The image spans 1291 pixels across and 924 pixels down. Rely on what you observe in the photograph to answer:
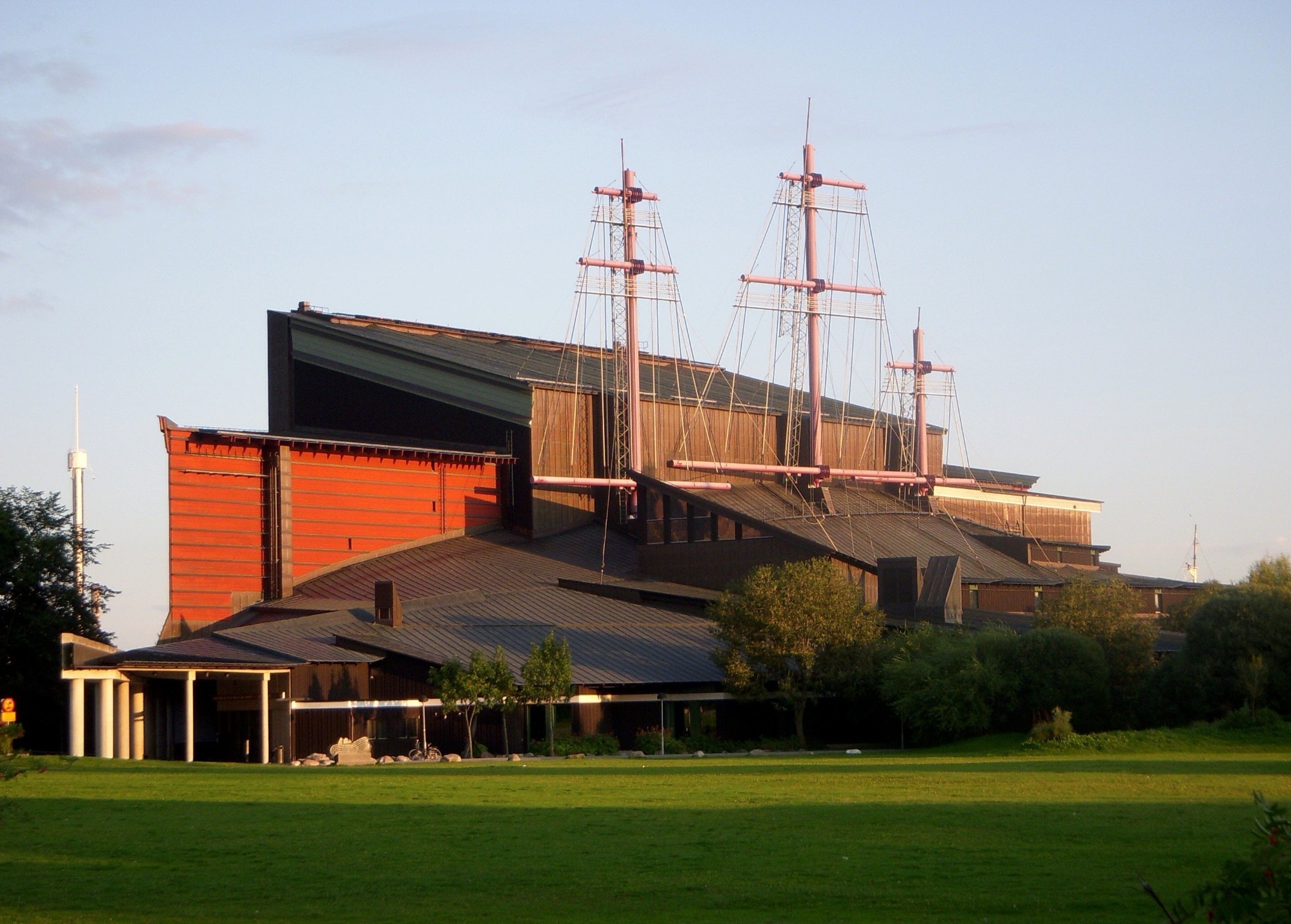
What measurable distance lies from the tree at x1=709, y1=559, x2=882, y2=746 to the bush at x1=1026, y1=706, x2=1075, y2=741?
9126 mm

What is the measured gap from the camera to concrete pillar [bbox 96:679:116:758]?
4547cm

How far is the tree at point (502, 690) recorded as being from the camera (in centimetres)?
4691

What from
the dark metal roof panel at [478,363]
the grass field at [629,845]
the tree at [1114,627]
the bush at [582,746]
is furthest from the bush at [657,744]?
the dark metal roof panel at [478,363]

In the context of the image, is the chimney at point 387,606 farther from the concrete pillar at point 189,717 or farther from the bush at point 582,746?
the concrete pillar at point 189,717

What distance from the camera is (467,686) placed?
151 ft

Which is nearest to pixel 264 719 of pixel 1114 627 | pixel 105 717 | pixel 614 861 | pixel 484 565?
pixel 105 717

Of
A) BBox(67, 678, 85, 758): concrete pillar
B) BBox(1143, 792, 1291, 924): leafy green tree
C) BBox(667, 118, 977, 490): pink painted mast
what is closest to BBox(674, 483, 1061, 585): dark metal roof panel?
BBox(667, 118, 977, 490): pink painted mast

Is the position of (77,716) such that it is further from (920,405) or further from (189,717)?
(920,405)

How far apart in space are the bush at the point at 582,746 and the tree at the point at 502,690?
49.4 inches

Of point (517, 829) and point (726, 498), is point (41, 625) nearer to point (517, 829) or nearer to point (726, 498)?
point (726, 498)

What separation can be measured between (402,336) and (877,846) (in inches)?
2373

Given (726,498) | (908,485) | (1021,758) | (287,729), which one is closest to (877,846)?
(1021,758)

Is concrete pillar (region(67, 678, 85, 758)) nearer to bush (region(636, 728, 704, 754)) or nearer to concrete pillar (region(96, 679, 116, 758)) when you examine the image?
concrete pillar (region(96, 679, 116, 758))

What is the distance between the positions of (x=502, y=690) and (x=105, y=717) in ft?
38.5
